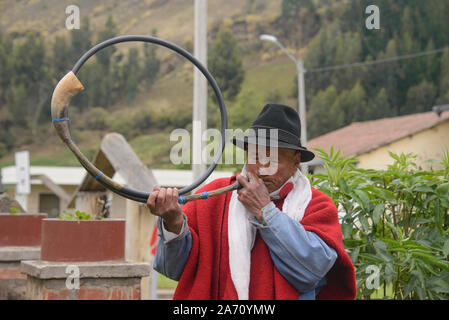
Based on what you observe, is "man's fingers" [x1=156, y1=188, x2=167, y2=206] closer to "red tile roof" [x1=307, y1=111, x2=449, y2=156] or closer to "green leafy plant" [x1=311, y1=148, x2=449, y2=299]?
"green leafy plant" [x1=311, y1=148, x2=449, y2=299]

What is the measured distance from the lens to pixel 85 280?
14.0 feet

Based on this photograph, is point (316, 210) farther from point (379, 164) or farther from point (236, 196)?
point (379, 164)

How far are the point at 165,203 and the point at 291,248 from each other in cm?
55

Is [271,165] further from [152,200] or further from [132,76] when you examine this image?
[132,76]

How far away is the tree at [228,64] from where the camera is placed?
65.0 meters

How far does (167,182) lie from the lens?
982 inches

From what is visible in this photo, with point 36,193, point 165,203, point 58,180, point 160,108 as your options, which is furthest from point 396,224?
point 160,108

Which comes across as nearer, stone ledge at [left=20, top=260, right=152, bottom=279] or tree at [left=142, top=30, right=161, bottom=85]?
stone ledge at [left=20, top=260, right=152, bottom=279]

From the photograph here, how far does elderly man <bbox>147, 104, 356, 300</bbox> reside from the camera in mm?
2561

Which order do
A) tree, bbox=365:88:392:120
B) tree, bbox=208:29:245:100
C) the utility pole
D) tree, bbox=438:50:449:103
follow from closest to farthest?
the utility pole
tree, bbox=438:50:449:103
tree, bbox=365:88:392:120
tree, bbox=208:29:245:100

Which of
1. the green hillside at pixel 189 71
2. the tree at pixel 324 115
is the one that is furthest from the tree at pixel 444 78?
the tree at pixel 324 115

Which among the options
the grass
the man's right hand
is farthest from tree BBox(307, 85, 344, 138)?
the man's right hand
